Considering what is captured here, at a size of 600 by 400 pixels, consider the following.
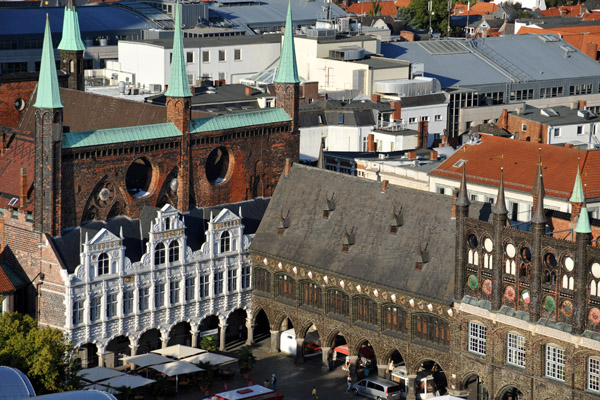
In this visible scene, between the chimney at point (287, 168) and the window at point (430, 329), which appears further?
the chimney at point (287, 168)

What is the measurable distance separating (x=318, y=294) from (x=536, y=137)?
66.6 metres

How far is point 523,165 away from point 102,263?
4599 cm

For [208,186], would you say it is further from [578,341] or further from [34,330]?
[578,341]

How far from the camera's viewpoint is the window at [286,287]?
142750 mm

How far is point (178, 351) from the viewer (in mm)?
138125

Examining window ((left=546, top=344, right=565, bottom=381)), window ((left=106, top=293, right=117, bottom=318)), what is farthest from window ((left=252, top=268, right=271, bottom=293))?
window ((left=546, top=344, right=565, bottom=381))

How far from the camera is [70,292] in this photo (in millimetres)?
133375

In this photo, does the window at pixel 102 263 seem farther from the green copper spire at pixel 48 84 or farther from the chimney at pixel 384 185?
the chimney at pixel 384 185

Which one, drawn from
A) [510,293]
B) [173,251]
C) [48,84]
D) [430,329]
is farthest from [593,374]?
[48,84]

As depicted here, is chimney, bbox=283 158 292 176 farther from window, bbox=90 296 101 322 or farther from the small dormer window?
window, bbox=90 296 101 322

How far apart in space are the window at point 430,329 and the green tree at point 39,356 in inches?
1113

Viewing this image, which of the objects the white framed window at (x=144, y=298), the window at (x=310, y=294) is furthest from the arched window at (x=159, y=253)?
the window at (x=310, y=294)

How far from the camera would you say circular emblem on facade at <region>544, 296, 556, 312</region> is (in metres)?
120

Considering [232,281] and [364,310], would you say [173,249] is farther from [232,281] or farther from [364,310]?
[364,310]
